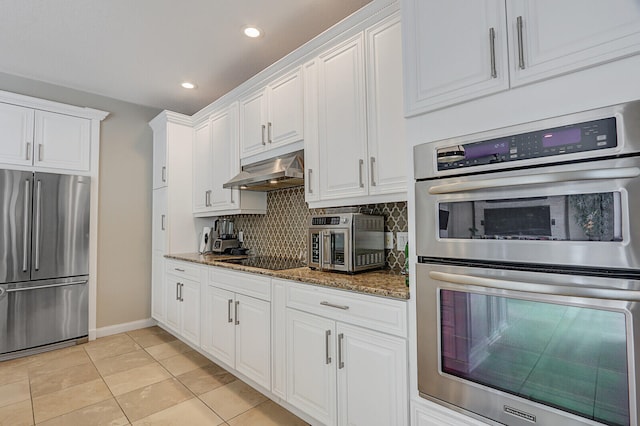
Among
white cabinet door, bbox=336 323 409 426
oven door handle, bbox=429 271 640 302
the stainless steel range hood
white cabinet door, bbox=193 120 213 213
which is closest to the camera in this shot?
oven door handle, bbox=429 271 640 302

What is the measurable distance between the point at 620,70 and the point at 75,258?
4.41 meters

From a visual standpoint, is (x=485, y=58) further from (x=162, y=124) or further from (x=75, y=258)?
(x=75, y=258)

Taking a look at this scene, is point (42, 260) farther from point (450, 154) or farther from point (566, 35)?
point (566, 35)

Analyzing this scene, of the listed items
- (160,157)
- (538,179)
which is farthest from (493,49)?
(160,157)

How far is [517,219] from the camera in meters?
1.13

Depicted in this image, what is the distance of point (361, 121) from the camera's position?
2004mm

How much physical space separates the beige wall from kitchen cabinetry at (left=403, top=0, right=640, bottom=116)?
3.77m

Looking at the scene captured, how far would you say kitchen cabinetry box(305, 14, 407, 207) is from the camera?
1.85 m

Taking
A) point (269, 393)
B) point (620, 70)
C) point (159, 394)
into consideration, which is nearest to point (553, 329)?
point (620, 70)

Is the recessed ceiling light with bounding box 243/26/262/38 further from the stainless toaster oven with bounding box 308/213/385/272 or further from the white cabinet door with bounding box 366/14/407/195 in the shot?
the stainless toaster oven with bounding box 308/213/385/272

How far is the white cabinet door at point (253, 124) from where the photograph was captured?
9.18 ft

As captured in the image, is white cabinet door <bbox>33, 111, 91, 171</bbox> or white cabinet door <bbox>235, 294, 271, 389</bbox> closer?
white cabinet door <bbox>235, 294, 271, 389</bbox>

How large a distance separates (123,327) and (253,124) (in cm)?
297

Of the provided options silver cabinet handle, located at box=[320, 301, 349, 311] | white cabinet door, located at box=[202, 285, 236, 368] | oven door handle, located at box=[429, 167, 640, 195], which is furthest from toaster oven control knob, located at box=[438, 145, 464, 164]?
white cabinet door, located at box=[202, 285, 236, 368]
